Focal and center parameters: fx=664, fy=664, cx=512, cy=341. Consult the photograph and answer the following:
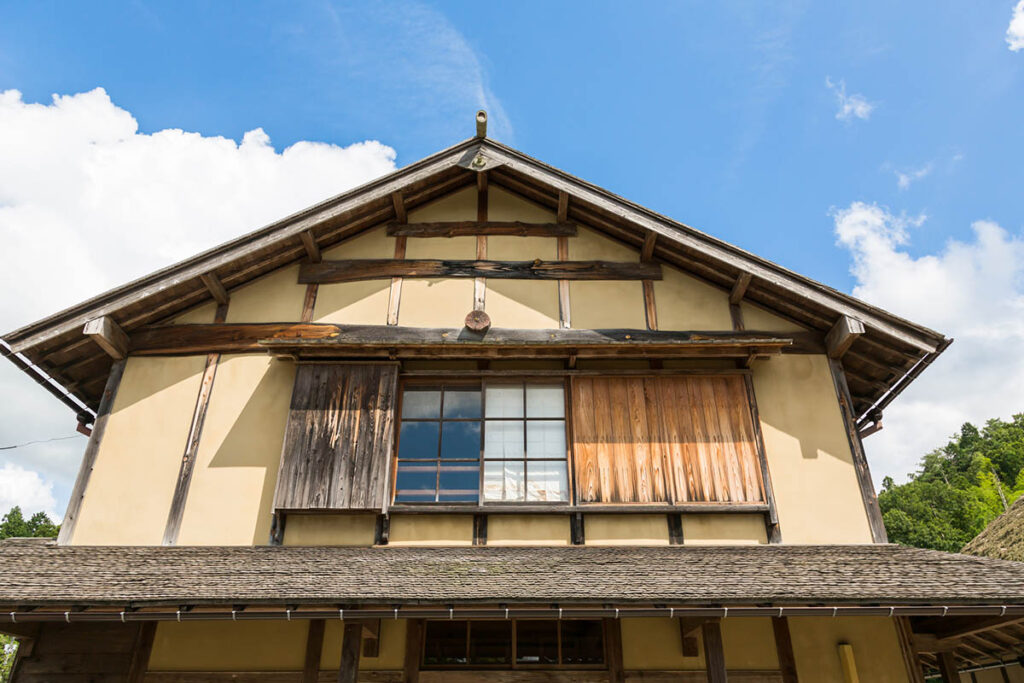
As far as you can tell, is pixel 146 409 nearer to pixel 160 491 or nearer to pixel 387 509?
pixel 160 491

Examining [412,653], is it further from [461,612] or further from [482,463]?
[482,463]

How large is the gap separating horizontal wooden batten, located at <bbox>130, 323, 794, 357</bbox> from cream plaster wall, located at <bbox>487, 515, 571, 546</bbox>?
6.66 ft

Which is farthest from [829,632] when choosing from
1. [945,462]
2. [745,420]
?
[945,462]

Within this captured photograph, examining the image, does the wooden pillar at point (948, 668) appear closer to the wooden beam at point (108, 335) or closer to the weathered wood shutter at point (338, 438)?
the weathered wood shutter at point (338, 438)

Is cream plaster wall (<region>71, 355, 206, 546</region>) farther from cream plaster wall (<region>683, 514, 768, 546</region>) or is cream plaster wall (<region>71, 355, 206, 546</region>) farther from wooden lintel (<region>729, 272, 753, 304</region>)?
wooden lintel (<region>729, 272, 753, 304</region>)

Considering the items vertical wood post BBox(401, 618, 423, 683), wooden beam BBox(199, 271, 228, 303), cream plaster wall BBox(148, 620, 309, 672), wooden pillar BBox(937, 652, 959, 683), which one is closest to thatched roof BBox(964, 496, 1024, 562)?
wooden pillar BBox(937, 652, 959, 683)

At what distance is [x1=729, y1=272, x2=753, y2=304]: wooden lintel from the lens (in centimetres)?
876

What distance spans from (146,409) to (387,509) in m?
3.48

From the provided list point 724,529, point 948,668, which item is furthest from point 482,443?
point 948,668

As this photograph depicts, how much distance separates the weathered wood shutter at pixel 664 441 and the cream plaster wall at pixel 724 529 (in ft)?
0.68

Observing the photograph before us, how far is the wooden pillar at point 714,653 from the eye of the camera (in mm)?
5902

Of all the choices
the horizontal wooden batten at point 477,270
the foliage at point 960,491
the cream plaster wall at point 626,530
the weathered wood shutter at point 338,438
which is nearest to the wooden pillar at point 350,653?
the weathered wood shutter at point 338,438

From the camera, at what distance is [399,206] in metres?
9.65

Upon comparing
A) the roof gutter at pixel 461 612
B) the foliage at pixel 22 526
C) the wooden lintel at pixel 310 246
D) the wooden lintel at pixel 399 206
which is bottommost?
the roof gutter at pixel 461 612
